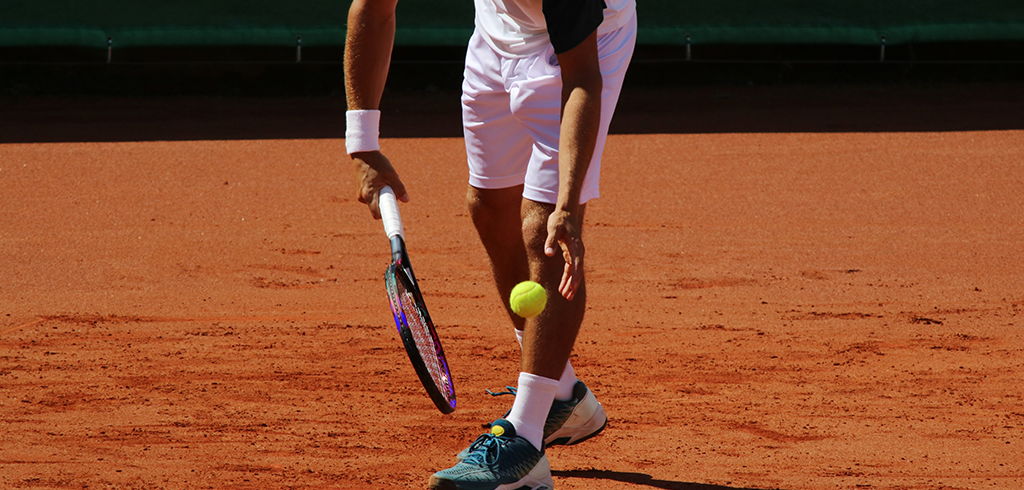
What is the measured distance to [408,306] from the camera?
108 inches

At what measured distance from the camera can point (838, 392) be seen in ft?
11.4

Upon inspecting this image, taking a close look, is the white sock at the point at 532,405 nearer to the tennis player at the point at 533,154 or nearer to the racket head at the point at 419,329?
the tennis player at the point at 533,154

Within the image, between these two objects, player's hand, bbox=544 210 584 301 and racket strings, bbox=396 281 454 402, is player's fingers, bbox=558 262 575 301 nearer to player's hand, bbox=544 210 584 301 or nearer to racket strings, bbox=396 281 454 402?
player's hand, bbox=544 210 584 301

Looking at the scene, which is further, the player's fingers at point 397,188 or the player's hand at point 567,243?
the player's fingers at point 397,188

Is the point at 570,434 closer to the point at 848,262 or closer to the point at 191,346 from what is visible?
the point at 191,346

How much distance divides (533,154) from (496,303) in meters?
2.15

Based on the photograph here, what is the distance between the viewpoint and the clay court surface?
292 centimetres

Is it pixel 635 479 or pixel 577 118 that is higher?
pixel 577 118

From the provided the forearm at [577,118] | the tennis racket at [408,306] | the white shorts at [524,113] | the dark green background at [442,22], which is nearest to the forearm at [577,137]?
the forearm at [577,118]

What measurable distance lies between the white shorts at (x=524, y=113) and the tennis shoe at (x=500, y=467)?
62 cm

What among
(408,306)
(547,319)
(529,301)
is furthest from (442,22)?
(529,301)

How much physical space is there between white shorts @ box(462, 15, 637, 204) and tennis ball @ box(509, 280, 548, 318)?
0.27 m

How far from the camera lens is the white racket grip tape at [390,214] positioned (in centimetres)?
262

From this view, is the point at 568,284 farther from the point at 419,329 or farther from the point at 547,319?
the point at 419,329
